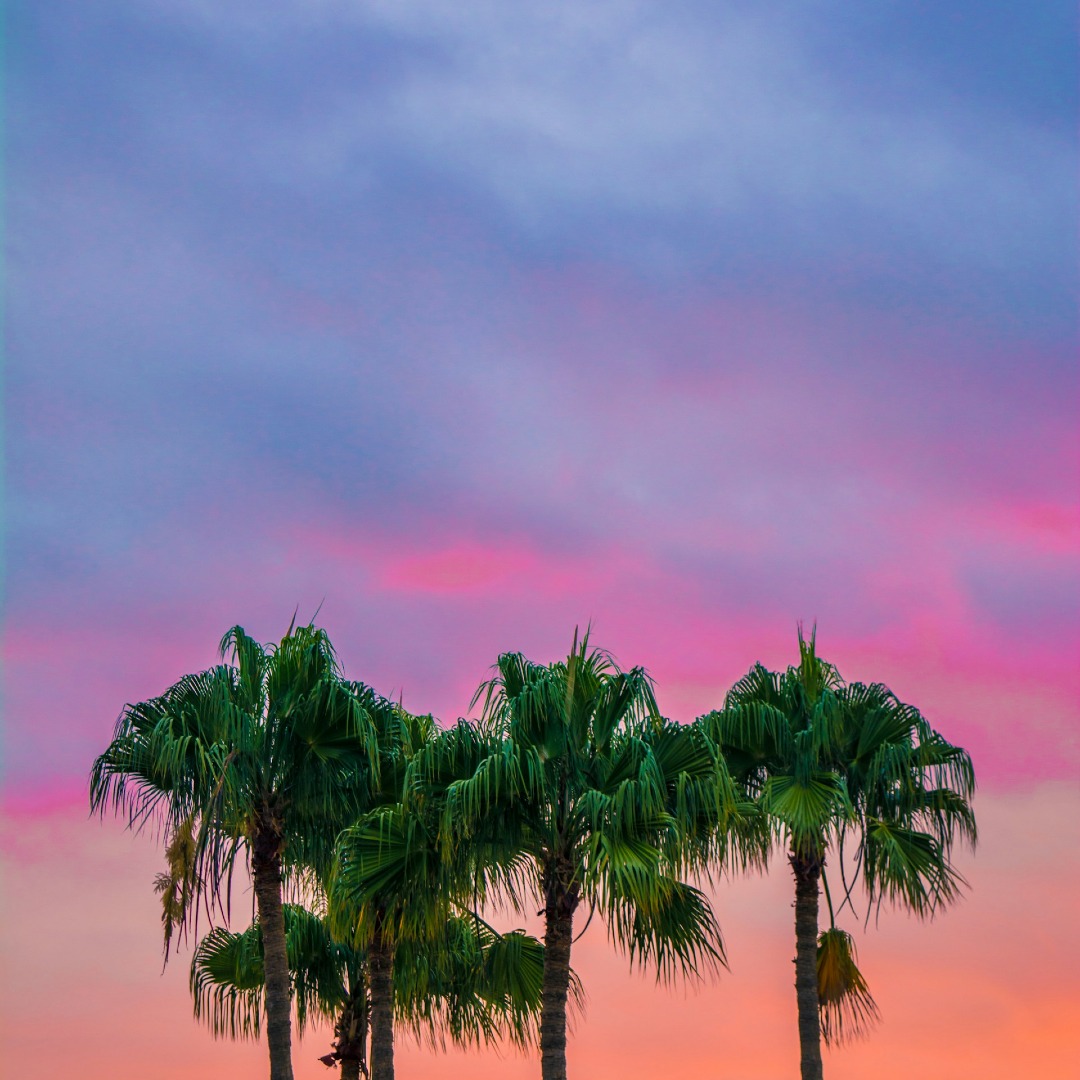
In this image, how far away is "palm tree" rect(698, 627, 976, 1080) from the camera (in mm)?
24000

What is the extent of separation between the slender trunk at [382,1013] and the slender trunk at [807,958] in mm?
6848

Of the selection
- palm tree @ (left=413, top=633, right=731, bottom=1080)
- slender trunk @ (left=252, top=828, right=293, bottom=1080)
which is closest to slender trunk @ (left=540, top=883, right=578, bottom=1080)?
palm tree @ (left=413, top=633, right=731, bottom=1080)

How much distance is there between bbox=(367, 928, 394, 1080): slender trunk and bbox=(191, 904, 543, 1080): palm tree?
28.7 inches

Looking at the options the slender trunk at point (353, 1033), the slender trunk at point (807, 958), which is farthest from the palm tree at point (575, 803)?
the slender trunk at point (353, 1033)

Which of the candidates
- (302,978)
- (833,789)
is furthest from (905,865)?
(302,978)

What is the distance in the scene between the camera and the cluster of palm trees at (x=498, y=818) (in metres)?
21.6

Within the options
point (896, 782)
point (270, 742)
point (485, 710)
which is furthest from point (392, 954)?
point (896, 782)

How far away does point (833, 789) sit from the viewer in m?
23.9

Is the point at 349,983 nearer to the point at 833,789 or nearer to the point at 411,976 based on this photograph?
the point at 411,976

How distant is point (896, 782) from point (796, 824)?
89.7 inches

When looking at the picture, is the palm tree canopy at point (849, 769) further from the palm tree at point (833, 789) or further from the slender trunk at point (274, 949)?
the slender trunk at point (274, 949)

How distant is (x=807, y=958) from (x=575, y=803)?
6191 millimetres

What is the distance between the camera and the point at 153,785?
24516mm

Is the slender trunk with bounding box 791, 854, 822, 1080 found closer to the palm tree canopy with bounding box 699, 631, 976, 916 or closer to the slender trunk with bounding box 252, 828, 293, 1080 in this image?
the palm tree canopy with bounding box 699, 631, 976, 916
